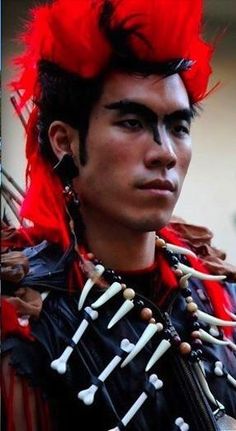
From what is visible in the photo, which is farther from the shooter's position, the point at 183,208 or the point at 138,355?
the point at 183,208

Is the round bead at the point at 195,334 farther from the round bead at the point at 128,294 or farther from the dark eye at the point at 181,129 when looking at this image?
the dark eye at the point at 181,129

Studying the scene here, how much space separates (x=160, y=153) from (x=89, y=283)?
0.58ft

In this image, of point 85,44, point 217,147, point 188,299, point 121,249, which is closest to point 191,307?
point 188,299

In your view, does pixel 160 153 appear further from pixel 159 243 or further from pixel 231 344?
pixel 231 344

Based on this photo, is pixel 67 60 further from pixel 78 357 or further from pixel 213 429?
pixel 213 429

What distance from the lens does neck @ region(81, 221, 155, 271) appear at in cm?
80

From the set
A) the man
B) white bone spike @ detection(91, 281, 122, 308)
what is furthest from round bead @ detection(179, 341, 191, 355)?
white bone spike @ detection(91, 281, 122, 308)

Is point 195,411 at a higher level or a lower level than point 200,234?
lower

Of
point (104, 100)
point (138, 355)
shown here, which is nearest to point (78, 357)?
point (138, 355)

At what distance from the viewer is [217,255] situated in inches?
35.7

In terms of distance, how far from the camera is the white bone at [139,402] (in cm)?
74

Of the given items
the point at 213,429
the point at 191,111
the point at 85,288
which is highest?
the point at 191,111

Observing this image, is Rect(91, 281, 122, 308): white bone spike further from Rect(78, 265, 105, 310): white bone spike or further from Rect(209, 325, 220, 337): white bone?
Rect(209, 325, 220, 337): white bone

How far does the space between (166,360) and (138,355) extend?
0.13ft
